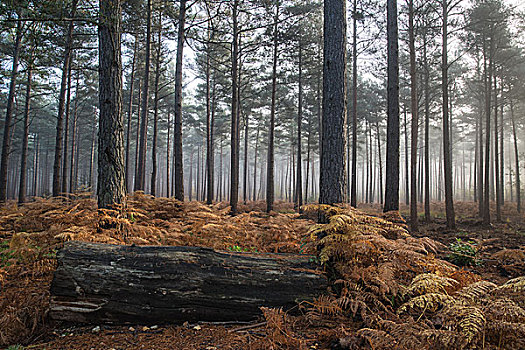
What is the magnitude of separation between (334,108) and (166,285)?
4.13m

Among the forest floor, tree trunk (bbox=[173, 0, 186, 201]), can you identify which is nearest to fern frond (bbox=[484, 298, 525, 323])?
the forest floor

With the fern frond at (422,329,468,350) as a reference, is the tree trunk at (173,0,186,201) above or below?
above

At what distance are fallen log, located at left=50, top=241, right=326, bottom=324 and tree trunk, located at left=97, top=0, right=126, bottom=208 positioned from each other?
2.42 m

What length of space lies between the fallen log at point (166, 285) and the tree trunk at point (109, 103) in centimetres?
242

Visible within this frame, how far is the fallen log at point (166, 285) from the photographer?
313cm

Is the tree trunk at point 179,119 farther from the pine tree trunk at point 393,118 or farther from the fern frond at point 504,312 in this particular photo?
the fern frond at point 504,312

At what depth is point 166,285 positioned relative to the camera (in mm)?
3244

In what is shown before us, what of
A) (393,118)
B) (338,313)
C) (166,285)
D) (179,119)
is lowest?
(338,313)

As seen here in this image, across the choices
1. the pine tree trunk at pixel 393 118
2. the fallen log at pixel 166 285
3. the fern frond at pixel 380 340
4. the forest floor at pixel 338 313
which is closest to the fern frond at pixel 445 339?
the forest floor at pixel 338 313

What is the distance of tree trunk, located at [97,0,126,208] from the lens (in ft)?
18.3

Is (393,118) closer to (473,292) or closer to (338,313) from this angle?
(473,292)

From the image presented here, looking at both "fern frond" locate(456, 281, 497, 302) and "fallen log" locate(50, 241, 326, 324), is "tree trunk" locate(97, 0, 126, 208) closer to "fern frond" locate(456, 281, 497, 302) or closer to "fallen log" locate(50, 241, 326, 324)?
"fallen log" locate(50, 241, 326, 324)

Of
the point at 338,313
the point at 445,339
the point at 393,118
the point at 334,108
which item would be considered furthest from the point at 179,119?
the point at 445,339

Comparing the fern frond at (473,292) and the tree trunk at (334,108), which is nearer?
the fern frond at (473,292)
